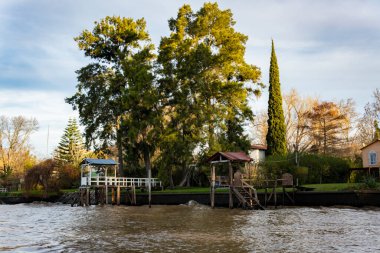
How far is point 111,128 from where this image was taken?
148 feet

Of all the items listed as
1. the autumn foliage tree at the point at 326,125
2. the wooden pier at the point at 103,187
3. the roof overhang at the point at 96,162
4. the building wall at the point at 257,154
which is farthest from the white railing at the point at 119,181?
the autumn foliage tree at the point at 326,125

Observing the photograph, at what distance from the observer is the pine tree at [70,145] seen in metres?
69.7

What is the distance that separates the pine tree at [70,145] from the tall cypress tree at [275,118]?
34.3m

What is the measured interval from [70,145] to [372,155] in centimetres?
5066

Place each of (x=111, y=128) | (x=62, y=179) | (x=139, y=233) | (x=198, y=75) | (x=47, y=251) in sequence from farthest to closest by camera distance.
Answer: (x=62, y=179) < (x=111, y=128) < (x=198, y=75) < (x=139, y=233) < (x=47, y=251)

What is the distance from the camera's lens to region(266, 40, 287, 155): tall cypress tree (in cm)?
4484

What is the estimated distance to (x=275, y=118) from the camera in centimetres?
4609

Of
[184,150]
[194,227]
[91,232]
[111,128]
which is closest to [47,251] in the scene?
[91,232]

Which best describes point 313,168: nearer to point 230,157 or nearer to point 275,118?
point 230,157

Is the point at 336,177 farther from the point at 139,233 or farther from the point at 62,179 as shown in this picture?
the point at 62,179

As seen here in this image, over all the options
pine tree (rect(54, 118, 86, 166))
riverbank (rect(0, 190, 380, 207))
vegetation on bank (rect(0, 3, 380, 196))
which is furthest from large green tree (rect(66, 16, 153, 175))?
pine tree (rect(54, 118, 86, 166))

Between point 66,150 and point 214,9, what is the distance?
41363 mm

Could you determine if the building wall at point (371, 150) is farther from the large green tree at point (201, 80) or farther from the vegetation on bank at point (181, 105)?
the large green tree at point (201, 80)

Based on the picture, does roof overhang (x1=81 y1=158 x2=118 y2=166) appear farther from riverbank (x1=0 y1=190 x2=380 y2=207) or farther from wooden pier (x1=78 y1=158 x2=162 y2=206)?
riverbank (x1=0 y1=190 x2=380 y2=207)
